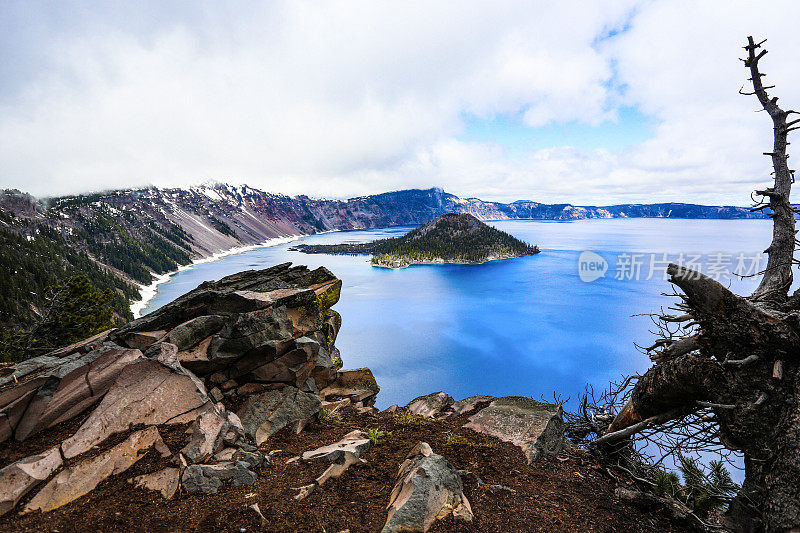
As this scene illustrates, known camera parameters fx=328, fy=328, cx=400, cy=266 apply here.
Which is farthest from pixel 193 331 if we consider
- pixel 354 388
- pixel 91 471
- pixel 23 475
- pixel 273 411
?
pixel 354 388

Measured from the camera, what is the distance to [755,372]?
191 inches

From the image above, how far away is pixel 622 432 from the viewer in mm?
6465

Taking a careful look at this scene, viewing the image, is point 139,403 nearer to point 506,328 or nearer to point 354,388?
point 354,388

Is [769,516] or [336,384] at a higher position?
[769,516]

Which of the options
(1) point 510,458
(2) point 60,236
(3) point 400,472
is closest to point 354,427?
(3) point 400,472

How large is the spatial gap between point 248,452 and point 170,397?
3050mm

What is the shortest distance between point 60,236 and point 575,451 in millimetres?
219161

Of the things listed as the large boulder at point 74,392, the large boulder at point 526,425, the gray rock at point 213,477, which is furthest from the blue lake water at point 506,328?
the large boulder at point 74,392

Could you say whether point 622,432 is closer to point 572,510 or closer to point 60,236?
point 572,510

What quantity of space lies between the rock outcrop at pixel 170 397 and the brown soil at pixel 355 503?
33 centimetres

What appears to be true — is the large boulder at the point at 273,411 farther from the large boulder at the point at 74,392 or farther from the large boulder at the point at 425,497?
the large boulder at the point at 425,497

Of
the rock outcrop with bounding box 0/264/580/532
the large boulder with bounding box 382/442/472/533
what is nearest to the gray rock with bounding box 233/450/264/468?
the rock outcrop with bounding box 0/264/580/532

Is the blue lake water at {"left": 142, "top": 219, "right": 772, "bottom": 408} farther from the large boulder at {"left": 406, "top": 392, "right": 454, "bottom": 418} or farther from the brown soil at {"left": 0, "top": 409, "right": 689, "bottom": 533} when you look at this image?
the brown soil at {"left": 0, "top": 409, "right": 689, "bottom": 533}

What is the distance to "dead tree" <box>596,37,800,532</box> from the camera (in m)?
4.25
